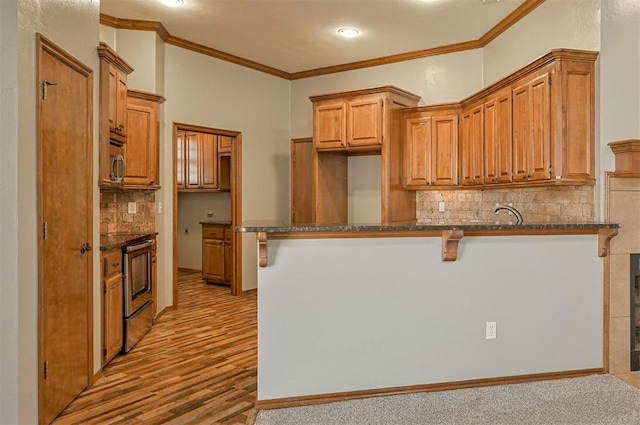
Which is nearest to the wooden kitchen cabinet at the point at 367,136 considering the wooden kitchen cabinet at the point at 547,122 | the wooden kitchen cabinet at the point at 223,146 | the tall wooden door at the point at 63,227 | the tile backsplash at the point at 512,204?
the tile backsplash at the point at 512,204

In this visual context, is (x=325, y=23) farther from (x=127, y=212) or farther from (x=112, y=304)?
(x=112, y=304)

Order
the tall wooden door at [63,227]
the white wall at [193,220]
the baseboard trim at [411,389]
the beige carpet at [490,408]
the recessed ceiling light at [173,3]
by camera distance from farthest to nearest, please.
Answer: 1. the white wall at [193,220]
2. the recessed ceiling light at [173,3]
3. the baseboard trim at [411,389]
4. the beige carpet at [490,408]
5. the tall wooden door at [63,227]

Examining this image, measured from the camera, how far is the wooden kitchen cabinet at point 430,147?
4.95 metres

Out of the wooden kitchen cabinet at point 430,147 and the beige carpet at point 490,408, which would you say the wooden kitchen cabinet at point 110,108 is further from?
the wooden kitchen cabinet at point 430,147

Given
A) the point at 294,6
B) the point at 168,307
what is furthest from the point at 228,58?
the point at 168,307

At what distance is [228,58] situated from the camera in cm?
572

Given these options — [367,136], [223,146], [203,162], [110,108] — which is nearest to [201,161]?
[203,162]

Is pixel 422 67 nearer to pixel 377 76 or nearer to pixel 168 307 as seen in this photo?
pixel 377 76

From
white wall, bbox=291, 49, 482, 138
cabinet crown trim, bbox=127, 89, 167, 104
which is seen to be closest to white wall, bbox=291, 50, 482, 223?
white wall, bbox=291, 49, 482, 138

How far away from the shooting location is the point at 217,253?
6691 millimetres

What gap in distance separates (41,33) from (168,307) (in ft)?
11.3

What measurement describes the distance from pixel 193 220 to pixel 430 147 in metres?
4.54
